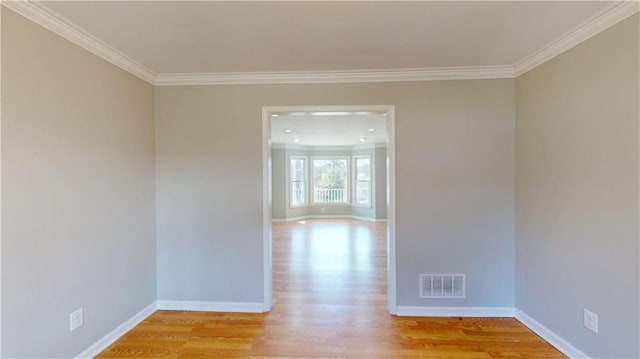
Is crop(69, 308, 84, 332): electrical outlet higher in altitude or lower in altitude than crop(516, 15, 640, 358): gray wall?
lower

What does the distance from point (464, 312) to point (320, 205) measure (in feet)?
23.1

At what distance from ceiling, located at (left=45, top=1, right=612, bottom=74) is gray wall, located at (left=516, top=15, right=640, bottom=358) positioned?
32cm

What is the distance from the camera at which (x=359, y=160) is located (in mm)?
9484

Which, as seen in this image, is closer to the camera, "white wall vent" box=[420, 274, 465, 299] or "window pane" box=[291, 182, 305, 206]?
"white wall vent" box=[420, 274, 465, 299]

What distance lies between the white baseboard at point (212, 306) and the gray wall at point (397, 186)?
2.3 inches

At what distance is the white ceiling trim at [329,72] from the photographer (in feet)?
6.22

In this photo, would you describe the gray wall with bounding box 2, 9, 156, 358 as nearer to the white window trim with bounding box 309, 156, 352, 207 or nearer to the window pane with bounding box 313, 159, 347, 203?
the white window trim with bounding box 309, 156, 352, 207

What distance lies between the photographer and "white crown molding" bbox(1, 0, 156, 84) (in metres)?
1.71

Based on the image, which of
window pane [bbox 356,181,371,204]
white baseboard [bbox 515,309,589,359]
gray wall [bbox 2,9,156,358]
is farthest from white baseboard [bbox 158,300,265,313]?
window pane [bbox 356,181,371,204]

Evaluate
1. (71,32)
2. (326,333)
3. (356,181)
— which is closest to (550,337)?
(326,333)

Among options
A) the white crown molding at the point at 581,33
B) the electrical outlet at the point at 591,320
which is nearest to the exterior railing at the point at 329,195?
the white crown molding at the point at 581,33

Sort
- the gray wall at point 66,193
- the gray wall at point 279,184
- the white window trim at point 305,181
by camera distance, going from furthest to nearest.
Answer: the white window trim at point 305,181 → the gray wall at point 279,184 → the gray wall at point 66,193

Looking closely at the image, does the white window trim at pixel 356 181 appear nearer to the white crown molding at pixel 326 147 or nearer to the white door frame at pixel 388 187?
the white crown molding at pixel 326 147

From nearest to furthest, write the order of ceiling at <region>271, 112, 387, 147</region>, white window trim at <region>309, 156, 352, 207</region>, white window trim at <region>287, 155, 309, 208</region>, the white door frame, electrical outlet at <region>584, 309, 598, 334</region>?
electrical outlet at <region>584, 309, 598, 334</region> < the white door frame < ceiling at <region>271, 112, 387, 147</region> < white window trim at <region>287, 155, 309, 208</region> < white window trim at <region>309, 156, 352, 207</region>
